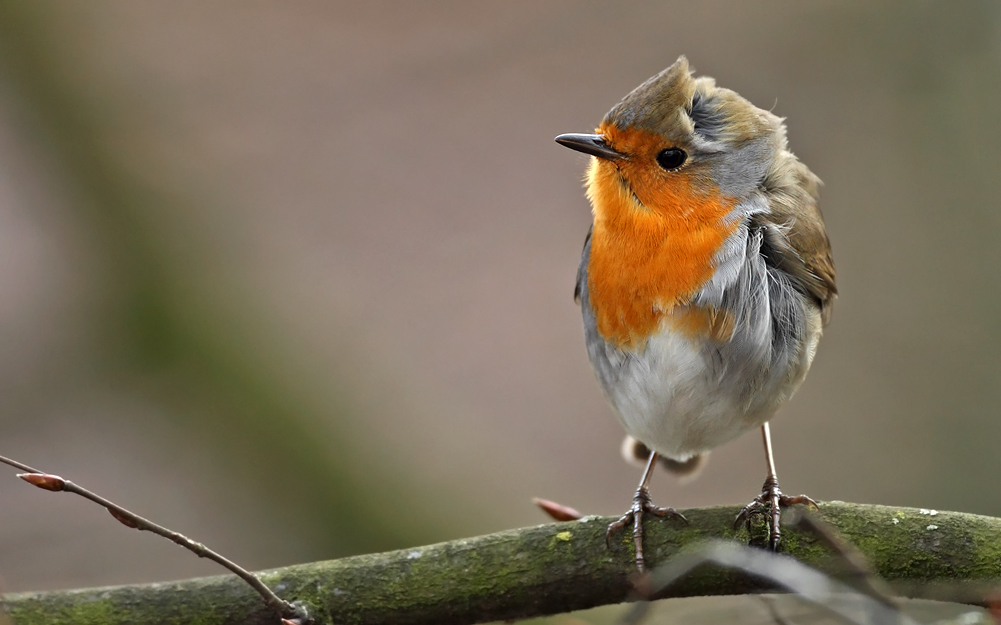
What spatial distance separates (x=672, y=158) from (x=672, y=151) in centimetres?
2

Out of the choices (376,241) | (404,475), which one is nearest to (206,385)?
(404,475)

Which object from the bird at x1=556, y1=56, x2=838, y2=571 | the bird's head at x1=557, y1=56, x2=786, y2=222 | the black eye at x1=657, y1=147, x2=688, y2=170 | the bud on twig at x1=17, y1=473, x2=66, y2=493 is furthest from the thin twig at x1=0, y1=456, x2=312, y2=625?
the black eye at x1=657, y1=147, x2=688, y2=170

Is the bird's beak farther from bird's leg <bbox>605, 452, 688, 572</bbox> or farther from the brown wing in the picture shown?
bird's leg <bbox>605, 452, 688, 572</bbox>

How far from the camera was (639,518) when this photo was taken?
241 cm

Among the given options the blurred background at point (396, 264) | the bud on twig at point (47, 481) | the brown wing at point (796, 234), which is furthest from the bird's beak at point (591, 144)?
the blurred background at point (396, 264)

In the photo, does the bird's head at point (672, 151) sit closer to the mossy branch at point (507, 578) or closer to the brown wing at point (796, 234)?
the brown wing at point (796, 234)

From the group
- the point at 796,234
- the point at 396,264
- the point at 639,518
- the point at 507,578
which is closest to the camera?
the point at 507,578

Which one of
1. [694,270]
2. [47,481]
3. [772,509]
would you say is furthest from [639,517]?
[47,481]

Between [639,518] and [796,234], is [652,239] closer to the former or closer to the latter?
[796,234]

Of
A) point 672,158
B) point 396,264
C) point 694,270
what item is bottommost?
point 694,270

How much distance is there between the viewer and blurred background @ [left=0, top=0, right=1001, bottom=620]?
4469 mm

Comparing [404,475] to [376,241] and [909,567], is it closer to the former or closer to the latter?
[376,241]

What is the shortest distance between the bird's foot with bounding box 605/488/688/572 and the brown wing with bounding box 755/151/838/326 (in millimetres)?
719

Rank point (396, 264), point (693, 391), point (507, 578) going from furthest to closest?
1. point (396, 264)
2. point (693, 391)
3. point (507, 578)
